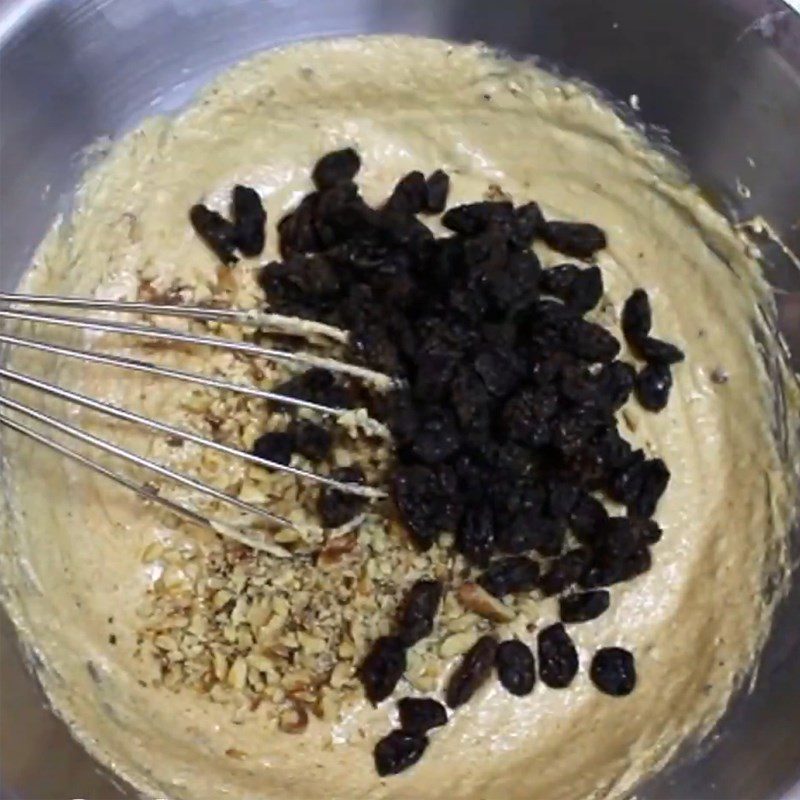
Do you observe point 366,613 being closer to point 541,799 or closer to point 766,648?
point 541,799

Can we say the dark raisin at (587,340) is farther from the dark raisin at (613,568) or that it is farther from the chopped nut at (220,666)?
the chopped nut at (220,666)

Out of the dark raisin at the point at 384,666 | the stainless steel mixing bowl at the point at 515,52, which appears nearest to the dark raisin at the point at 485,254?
the stainless steel mixing bowl at the point at 515,52

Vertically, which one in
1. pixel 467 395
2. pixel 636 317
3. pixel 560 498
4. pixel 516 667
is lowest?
pixel 516 667

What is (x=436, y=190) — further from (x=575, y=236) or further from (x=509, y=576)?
(x=509, y=576)

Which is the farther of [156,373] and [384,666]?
[384,666]

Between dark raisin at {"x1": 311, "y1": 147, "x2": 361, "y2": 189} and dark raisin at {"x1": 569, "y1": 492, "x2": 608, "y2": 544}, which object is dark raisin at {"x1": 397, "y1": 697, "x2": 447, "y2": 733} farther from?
dark raisin at {"x1": 311, "y1": 147, "x2": 361, "y2": 189}

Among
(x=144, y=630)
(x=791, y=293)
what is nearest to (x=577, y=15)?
(x=791, y=293)

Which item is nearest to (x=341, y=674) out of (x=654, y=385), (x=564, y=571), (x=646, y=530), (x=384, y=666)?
(x=384, y=666)
